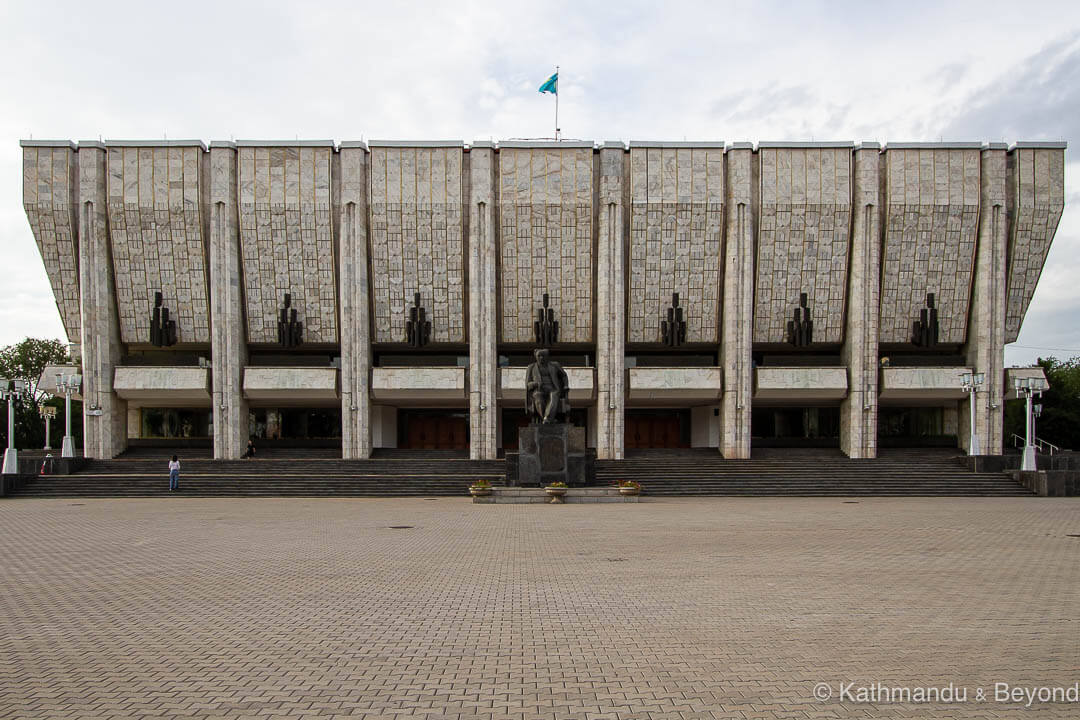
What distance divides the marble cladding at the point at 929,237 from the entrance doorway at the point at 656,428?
40.1 ft

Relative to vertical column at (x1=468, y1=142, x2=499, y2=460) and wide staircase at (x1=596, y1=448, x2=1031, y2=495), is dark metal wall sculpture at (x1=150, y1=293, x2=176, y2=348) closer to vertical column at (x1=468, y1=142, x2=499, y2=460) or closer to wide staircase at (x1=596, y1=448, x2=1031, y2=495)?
vertical column at (x1=468, y1=142, x2=499, y2=460)

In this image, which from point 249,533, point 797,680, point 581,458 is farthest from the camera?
point 581,458

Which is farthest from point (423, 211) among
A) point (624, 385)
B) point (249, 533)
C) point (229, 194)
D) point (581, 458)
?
point (249, 533)

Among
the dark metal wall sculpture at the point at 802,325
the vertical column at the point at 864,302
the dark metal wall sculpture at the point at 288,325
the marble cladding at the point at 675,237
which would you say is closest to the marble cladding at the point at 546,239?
the marble cladding at the point at 675,237

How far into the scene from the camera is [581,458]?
1011 inches

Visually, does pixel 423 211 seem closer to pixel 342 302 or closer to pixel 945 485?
pixel 342 302

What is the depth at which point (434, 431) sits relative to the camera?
4478cm

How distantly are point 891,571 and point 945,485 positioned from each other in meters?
21.9

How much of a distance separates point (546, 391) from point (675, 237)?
14.7 m

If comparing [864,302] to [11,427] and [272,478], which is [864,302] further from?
[11,427]

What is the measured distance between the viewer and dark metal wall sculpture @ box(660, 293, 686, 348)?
1496 inches

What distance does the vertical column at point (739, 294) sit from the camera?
36.4 metres

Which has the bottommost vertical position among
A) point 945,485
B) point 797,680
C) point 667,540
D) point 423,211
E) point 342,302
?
point 945,485

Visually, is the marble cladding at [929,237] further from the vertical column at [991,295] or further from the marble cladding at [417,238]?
the marble cladding at [417,238]
